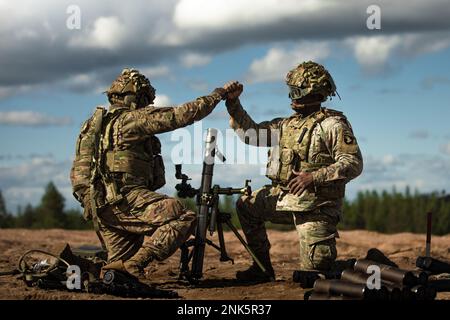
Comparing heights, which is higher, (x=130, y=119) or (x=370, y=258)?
(x=130, y=119)

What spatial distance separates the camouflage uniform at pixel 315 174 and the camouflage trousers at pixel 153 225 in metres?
1.10

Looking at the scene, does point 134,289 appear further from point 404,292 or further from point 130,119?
point 404,292

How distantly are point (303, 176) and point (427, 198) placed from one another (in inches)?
1819

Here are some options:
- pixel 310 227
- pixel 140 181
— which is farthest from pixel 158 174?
→ pixel 310 227

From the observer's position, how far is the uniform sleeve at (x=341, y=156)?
9.20 m

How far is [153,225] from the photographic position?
9648 millimetres

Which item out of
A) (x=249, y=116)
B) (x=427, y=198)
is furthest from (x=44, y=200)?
(x=249, y=116)

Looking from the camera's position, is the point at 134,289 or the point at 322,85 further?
the point at 322,85

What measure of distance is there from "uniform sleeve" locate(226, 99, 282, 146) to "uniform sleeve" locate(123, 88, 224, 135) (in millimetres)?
538

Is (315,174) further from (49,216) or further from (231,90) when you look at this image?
(49,216)

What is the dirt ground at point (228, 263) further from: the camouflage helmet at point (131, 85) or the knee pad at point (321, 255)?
the camouflage helmet at point (131, 85)
